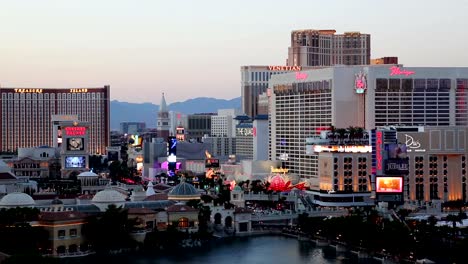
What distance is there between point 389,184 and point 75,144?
40367mm

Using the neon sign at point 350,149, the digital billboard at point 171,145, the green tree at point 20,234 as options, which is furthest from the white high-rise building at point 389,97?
the green tree at point 20,234

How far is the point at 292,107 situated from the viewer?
3912 inches

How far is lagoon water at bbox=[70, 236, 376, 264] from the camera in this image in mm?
53688

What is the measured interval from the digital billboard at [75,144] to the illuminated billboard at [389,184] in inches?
1556

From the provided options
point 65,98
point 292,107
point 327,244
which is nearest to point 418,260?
point 327,244

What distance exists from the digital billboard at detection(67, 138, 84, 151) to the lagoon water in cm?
4225

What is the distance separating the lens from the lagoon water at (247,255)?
176ft

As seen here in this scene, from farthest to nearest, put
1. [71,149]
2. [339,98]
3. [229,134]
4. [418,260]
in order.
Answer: [229,134]
[71,149]
[339,98]
[418,260]

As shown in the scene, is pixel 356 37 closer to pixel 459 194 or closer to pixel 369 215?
pixel 459 194

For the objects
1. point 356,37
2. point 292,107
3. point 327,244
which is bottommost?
point 327,244

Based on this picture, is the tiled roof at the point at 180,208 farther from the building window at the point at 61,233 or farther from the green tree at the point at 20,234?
the green tree at the point at 20,234

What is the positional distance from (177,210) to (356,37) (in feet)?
293

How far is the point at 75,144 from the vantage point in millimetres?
101625

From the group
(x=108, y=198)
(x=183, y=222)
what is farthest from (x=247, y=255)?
(x=108, y=198)
